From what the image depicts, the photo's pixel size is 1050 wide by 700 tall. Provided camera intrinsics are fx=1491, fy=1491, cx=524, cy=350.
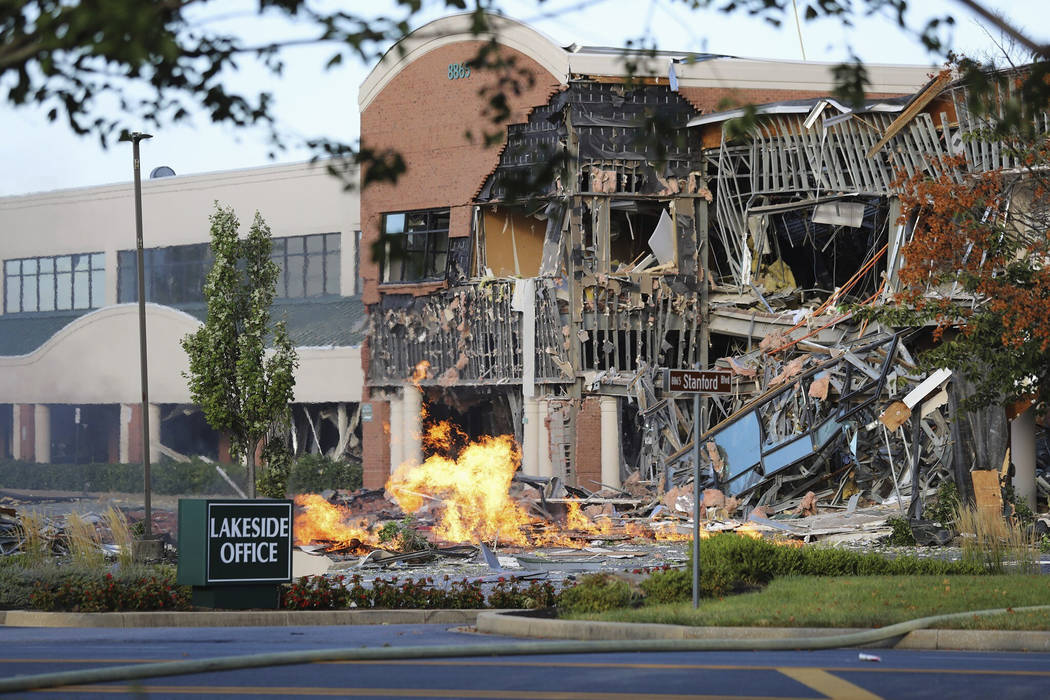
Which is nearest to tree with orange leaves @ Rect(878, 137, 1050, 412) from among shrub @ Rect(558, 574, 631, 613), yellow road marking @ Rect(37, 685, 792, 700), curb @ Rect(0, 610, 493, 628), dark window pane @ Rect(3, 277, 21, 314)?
shrub @ Rect(558, 574, 631, 613)

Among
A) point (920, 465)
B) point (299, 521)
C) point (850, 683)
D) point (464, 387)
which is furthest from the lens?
point (464, 387)

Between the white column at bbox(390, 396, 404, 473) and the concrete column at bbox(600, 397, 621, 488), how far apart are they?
758cm

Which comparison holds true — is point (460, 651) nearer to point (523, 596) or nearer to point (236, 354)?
point (523, 596)

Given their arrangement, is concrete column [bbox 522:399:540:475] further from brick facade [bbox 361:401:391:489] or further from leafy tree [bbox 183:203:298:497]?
leafy tree [bbox 183:203:298:497]

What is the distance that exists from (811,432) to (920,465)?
2.34 metres

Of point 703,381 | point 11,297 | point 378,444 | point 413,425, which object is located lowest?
point 378,444

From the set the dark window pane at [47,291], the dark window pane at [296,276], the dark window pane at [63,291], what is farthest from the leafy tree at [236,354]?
the dark window pane at [47,291]

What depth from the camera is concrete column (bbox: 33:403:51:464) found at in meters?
54.7

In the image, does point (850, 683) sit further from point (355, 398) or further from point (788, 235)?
point (355, 398)

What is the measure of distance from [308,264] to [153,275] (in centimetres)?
732

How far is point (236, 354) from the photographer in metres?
31.4

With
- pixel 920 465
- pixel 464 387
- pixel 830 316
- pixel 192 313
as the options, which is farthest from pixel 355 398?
pixel 920 465

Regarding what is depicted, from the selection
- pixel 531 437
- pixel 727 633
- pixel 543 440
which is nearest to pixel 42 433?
pixel 531 437

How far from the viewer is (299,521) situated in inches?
1275
